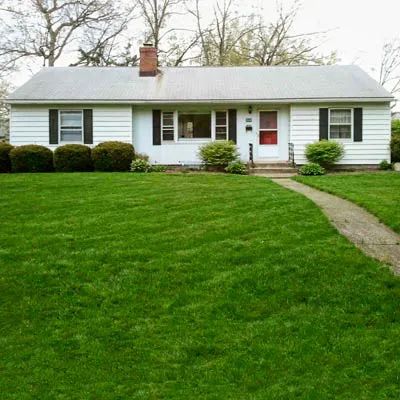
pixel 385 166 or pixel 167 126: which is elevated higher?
pixel 167 126

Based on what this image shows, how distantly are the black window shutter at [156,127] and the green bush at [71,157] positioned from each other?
2.67m

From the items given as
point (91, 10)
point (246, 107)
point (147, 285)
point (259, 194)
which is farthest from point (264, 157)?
point (91, 10)

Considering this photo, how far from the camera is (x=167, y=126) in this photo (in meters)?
20.5

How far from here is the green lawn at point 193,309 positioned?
15.3ft

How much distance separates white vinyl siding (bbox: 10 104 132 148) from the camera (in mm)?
20188

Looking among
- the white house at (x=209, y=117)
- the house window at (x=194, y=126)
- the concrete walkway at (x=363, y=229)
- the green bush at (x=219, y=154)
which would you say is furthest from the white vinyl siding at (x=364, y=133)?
the concrete walkway at (x=363, y=229)

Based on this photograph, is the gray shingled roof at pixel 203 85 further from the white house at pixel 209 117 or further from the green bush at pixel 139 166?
the green bush at pixel 139 166

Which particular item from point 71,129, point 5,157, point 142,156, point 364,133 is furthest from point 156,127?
point 364,133

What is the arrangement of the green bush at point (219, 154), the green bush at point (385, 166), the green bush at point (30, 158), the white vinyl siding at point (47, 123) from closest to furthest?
the green bush at point (30, 158)
the green bush at point (219, 154)
the green bush at point (385, 166)
the white vinyl siding at point (47, 123)

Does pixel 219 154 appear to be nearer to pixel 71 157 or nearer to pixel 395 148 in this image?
pixel 71 157

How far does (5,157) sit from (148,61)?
7.21m

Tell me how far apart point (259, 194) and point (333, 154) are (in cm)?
783

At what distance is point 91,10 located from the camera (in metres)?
34.0

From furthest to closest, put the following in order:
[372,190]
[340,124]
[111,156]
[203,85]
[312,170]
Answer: [203,85] → [340,124] → [111,156] → [312,170] → [372,190]
